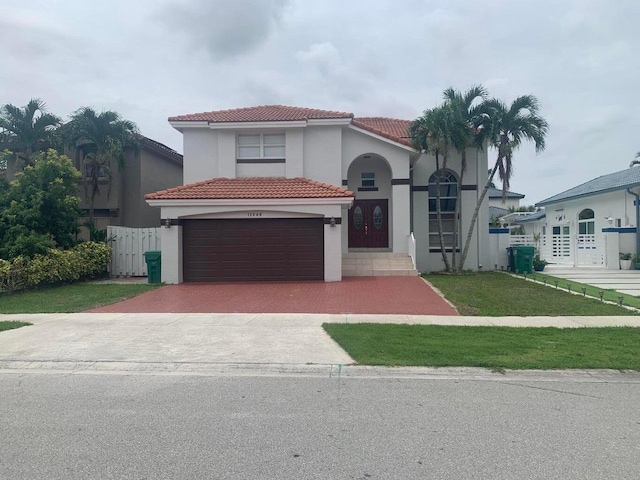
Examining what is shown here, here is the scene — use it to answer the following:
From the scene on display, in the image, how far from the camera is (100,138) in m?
20.6

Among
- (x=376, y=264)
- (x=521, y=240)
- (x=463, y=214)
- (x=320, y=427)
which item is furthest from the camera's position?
(x=521, y=240)

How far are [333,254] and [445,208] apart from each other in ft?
25.6

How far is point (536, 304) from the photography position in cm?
1196

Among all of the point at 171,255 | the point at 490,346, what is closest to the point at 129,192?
the point at 171,255

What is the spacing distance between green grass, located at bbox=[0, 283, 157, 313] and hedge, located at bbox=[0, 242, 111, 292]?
1.13 feet

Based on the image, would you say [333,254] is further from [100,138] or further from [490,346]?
[100,138]

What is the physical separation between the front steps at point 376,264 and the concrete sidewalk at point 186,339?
7.63 metres

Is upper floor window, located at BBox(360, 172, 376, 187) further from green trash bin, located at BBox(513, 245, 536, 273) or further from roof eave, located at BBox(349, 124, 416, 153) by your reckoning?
green trash bin, located at BBox(513, 245, 536, 273)

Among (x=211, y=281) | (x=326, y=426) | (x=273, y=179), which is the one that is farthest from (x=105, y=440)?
(x=273, y=179)

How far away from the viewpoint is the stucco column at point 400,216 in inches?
786

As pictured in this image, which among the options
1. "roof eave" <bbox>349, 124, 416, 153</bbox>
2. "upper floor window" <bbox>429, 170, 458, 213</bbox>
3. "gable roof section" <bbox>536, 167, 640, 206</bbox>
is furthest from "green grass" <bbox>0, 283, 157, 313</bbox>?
"gable roof section" <bbox>536, 167, 640, 206</bbox>

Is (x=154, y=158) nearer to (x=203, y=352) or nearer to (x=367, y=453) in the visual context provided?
(x=203, y=352)

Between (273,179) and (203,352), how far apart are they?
13.1 metres

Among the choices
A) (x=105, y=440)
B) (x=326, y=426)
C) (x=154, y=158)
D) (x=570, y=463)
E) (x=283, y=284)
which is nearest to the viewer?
(x=570, y=463)
